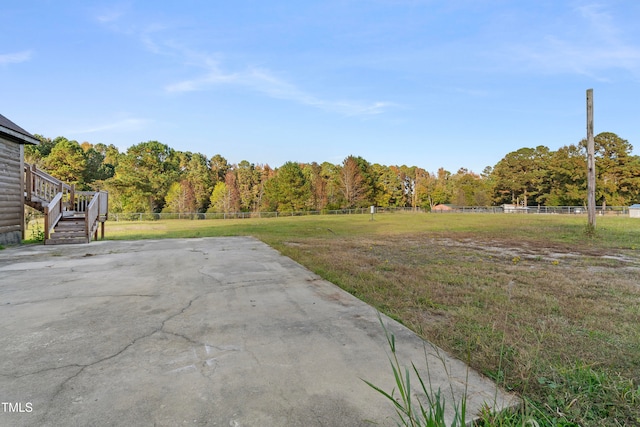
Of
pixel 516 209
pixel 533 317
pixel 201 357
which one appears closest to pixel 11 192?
pixel 201 357

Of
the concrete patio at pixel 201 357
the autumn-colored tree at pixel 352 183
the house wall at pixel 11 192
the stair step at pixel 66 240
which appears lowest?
the concrete patio at pixel 201 357

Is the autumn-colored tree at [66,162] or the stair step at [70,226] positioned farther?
the autumn-colored tree at [66,162]

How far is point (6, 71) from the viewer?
13.0m

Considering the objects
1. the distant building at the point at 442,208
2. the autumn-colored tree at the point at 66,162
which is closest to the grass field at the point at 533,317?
the autumn-colored tree at the point at 66,162

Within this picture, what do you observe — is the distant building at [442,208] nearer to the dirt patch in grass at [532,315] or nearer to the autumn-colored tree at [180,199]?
the autumn-colored tree at [180,199]

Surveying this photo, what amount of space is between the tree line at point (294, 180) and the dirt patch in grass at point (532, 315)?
1514 inches

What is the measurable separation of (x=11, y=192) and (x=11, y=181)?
1.14 feet

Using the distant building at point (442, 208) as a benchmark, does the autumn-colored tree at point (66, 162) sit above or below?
above

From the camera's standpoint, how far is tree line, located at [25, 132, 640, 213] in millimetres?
37406

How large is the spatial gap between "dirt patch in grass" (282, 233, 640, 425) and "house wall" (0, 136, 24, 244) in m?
8.67

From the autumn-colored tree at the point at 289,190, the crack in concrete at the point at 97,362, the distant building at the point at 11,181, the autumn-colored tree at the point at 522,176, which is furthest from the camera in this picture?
the autumn-colored tree at the point at 522,176

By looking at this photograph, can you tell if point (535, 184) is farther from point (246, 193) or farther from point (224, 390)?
point (224, 390)

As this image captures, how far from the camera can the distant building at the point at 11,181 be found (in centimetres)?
809

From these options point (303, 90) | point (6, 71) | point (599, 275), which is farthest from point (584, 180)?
point (6, 71)
